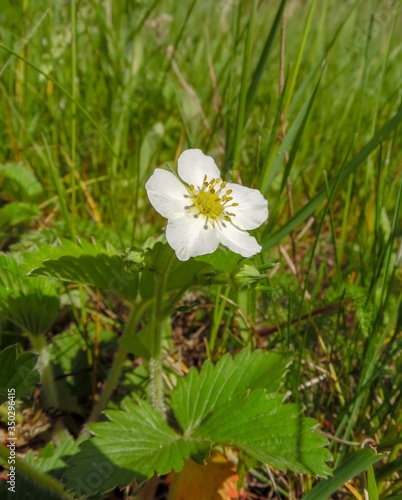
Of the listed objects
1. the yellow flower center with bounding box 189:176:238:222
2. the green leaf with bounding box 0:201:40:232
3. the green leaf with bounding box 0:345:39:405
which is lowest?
the green leaf with bounding box 0:345:39:405

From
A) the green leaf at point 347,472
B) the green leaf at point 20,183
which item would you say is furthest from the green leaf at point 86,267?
the green leaf at point 20,183

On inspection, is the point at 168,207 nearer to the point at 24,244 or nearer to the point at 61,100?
the point at 24,244

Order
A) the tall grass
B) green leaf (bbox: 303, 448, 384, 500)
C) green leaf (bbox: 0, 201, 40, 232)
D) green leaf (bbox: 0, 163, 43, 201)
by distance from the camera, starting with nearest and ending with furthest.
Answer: green leaf (bbox: 303, 448, 384, 500), the tall grass, green leaf (bbox: 0, 201, 40, 232), green leaf (bbox: 0, 163, 43, 201)

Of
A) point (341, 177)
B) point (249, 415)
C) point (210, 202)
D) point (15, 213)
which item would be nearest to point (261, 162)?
point (341, 177)

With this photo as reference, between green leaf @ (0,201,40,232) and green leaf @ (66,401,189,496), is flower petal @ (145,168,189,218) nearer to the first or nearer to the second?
green leaf @ (66,401,189,496)

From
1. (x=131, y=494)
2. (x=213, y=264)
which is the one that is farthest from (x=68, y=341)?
(x=213, y=264)

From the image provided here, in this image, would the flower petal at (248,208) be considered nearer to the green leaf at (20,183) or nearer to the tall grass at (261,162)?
the tall grass at (261,162)

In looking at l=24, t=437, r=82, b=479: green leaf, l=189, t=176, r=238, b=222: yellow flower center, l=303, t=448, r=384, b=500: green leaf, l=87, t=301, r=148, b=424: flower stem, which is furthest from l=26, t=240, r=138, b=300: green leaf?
l=303, t=448, r=384, b=500: green leaf
